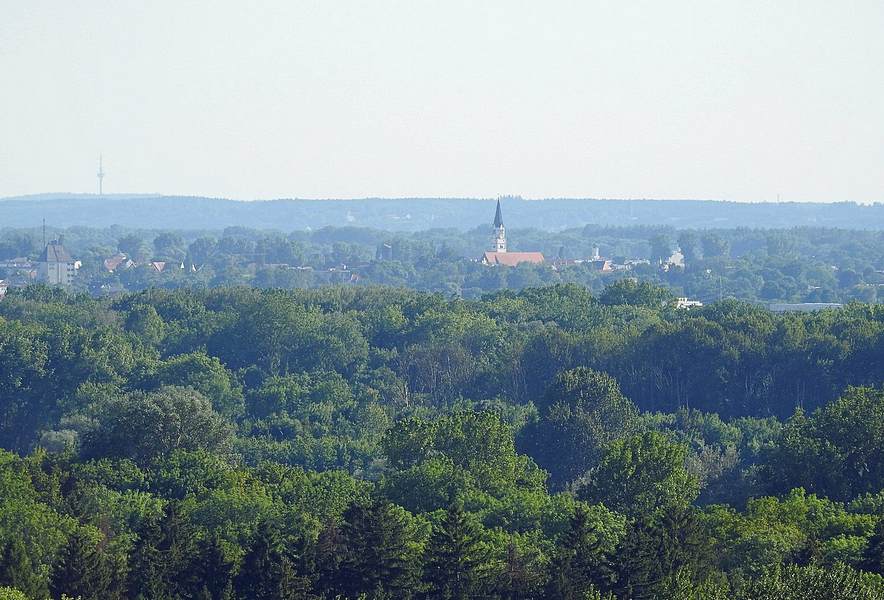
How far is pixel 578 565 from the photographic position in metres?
46.4

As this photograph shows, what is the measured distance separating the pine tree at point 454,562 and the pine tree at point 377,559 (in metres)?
0.66

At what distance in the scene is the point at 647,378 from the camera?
303ft

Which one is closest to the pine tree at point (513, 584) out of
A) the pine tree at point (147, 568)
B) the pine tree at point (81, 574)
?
the pine tree at point (147, 568)

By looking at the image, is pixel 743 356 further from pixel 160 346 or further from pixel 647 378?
pixel 160 346

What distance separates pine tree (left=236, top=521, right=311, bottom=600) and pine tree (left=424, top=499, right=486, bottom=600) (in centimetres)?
315

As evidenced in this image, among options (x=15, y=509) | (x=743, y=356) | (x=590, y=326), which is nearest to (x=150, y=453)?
(x=15, y=509)

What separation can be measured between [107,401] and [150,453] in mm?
22211

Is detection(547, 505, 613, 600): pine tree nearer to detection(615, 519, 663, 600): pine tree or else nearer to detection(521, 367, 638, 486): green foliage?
detection(615, 519, 663, 600): pine tree

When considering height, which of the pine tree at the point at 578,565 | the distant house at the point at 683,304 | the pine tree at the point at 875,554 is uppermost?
the pine tree at the point at 875,554

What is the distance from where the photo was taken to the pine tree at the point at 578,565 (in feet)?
148

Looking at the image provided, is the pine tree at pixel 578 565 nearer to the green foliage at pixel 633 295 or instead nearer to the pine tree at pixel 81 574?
the pine tree at pixel 81 574

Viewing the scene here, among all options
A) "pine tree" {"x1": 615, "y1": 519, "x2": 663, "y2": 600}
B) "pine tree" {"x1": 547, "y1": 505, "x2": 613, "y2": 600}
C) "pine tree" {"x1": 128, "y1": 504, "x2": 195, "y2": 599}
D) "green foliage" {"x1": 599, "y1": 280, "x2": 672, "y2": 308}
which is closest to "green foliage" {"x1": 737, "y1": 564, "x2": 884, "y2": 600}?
"pine tree" {"x1": 615, "y1": 519, "x2": 663, "y2": 600}

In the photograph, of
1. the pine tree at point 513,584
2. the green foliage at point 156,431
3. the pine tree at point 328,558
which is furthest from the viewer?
the green foliage at point 156,431

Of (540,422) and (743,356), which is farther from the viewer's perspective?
(743,356)
